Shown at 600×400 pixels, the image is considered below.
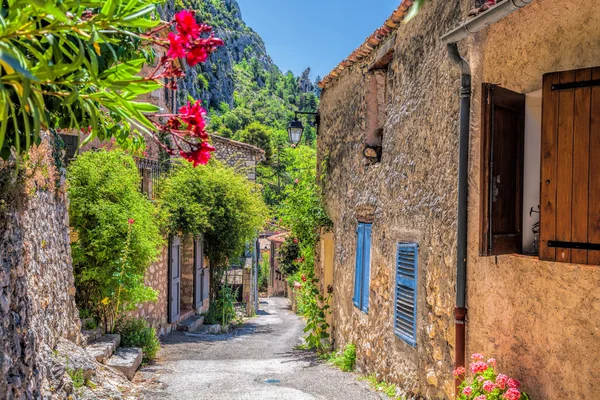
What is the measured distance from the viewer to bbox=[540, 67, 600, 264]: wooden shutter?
120 inches

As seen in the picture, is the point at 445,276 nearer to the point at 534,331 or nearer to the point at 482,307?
the point at 482,307

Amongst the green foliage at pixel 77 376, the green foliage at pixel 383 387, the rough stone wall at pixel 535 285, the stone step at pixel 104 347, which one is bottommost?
the green foliage at pixel 383 387

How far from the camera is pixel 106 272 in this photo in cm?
818

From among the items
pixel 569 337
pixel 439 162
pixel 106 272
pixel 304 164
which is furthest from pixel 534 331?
pixel 304 164

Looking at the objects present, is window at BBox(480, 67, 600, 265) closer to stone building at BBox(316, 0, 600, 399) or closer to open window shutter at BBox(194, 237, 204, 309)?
stone building at BBox(316, 0, 600, 399)

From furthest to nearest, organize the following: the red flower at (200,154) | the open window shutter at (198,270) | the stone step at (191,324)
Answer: the open window shutter at (198,270), the stone step at (191,324), the red flower at (200,154)

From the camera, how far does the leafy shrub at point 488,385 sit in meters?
3.84

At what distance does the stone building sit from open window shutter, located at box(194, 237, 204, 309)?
8389 millimetres

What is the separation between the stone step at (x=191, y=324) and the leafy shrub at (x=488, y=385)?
10.7m

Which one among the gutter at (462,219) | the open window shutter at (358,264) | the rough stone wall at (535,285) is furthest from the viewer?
the open window shutter at (358,264)

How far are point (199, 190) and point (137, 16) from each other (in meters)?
12.3

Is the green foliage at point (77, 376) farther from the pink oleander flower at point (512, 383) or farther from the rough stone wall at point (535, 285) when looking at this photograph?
the pink oleander flower at point (512, 383)

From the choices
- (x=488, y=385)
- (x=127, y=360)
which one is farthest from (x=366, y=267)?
(x=488, y=385)

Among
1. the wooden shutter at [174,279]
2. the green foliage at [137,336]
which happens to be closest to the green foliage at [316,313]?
the green foliage at [137,336]
